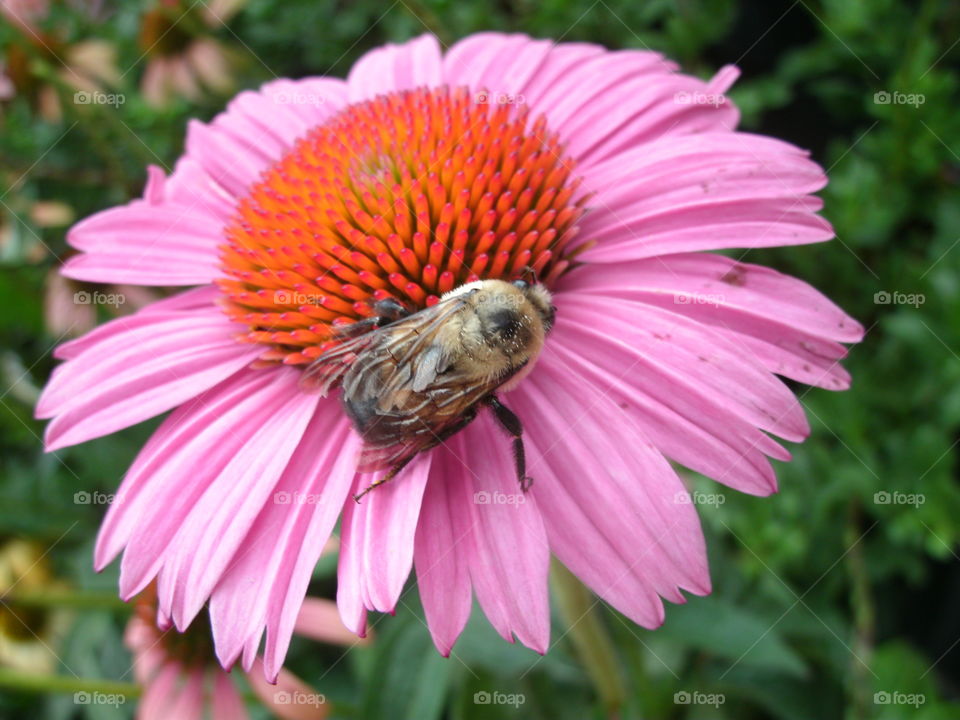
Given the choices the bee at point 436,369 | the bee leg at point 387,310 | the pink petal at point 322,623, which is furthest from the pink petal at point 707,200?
the pink petal at point 322,623

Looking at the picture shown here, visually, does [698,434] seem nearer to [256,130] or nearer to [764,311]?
[764,311]

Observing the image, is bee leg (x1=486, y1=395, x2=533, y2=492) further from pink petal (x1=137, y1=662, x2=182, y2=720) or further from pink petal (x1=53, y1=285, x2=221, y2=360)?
pink petal (x1=137, y1=662, x2=182, y2=720)

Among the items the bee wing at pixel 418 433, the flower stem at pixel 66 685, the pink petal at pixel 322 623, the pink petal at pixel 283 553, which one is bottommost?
the flower stem at pixel 66 685

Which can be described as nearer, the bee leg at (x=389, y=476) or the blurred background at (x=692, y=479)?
the bee leg at (x=389, y=476)

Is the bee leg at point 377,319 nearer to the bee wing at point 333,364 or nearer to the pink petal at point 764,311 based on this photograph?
the bee wing at point 333,364

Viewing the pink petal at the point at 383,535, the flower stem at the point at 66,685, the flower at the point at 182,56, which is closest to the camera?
the pink petal at the point at 383,535

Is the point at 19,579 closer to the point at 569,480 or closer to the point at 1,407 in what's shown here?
the point at 1,407

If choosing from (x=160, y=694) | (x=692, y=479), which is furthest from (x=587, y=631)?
(x=160, y=694)

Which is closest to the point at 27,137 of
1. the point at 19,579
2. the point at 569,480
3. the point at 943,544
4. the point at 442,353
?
the point at 19,579
